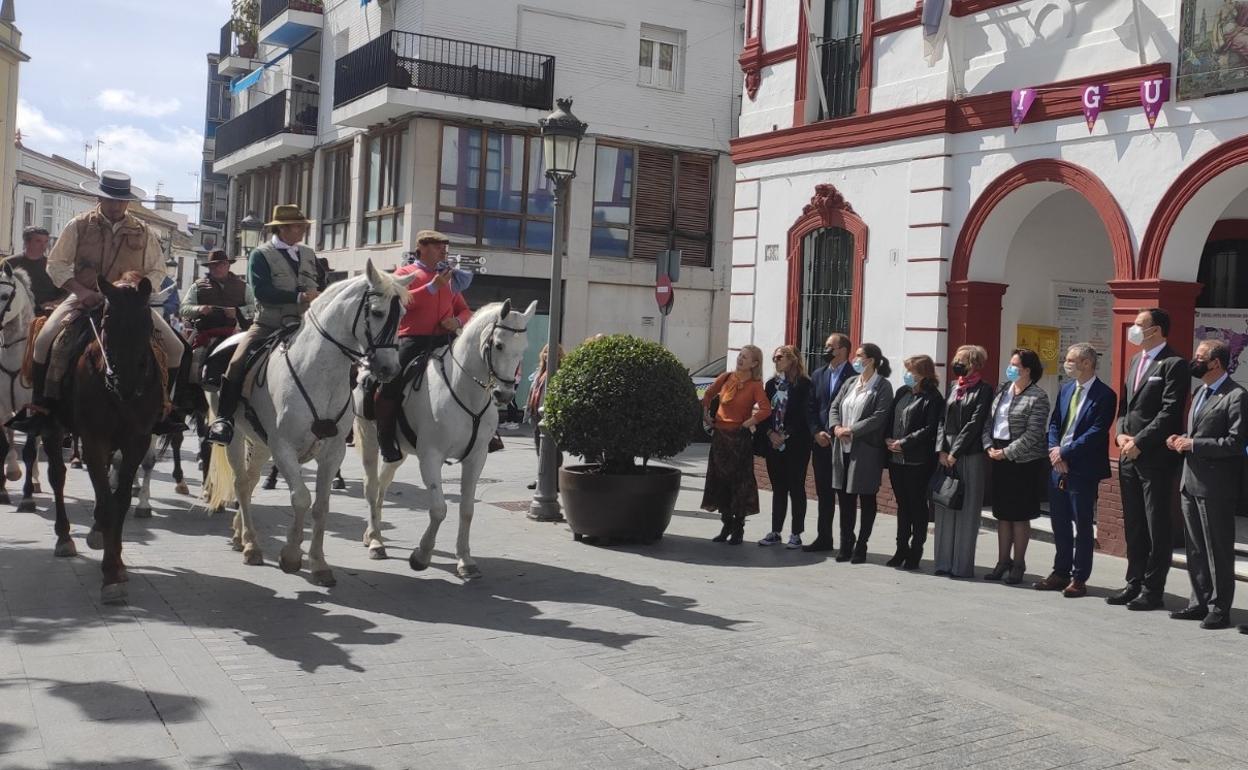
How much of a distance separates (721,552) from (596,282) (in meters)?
18.1

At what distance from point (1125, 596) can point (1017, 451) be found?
1330 millimetres

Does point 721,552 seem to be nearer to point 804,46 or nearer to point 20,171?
point 804,46

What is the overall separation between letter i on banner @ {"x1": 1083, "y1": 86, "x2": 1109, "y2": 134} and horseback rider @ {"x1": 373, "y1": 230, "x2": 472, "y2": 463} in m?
6.51

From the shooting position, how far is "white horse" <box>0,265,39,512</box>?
11336 mm

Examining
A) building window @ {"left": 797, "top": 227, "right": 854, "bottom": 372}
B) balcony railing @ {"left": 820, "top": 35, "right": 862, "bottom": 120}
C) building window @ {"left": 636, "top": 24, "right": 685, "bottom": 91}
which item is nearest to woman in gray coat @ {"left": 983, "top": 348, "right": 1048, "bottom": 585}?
building window @ {"left": 797, "top": 227, "right": 854, "bottom": 372}

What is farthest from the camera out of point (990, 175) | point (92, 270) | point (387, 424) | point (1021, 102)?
point (990, 175)

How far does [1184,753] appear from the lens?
18.3ft

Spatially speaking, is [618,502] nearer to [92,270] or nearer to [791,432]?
[791,432]

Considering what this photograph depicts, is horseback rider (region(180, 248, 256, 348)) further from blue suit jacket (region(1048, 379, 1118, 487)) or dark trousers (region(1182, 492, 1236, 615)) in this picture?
dark trousers (region(1182, 492, 1236, 615))

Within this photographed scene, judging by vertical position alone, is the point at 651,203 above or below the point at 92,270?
above

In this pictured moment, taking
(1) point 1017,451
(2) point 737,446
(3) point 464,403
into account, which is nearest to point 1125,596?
(1) point 1017,451

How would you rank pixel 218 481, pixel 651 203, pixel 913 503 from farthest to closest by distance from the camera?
pixel 651 203 → pixel 218 481 → pixel 913 503

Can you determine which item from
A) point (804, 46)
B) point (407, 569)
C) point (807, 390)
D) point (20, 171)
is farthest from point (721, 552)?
point (20, 171)

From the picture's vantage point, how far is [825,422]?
11.1 meters
